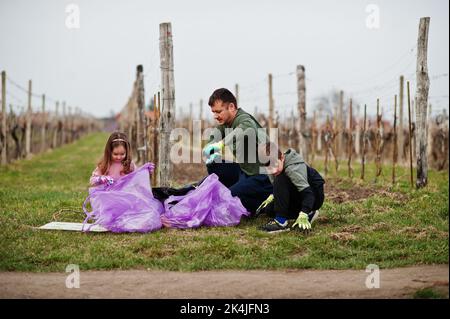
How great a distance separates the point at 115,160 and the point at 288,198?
84.8 inches

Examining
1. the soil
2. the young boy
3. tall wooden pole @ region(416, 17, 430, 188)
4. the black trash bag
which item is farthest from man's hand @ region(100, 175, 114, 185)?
tall wooden pole @ region(416, 17, 430, 188)

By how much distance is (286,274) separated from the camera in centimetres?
459

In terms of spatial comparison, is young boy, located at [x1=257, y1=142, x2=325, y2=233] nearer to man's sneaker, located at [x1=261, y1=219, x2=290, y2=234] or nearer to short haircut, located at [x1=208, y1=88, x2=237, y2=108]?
man's sneaker, located at [x1=261, y1=219, x2=290, y2=234]

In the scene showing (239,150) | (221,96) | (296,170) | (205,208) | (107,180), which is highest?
(221,96)

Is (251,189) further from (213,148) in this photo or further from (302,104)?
→ (302,104)

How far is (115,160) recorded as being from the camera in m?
6.80

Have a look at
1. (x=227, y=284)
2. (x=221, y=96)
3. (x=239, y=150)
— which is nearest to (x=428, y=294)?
(x=227, y=284)

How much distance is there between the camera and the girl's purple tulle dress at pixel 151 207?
620 cm

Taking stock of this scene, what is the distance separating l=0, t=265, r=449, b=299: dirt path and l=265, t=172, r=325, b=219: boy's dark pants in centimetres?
144

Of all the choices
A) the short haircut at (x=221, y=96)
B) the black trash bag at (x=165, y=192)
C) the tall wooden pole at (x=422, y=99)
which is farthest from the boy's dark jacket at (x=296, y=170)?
the tall wooden pole at (x=422, y=99)
